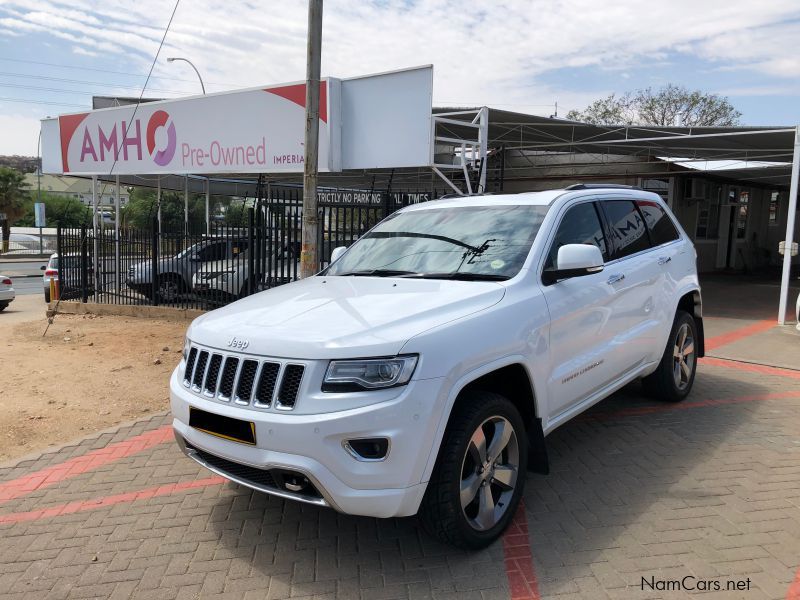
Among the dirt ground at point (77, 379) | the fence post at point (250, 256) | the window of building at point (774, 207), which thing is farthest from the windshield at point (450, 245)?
the window of building at point (774, 207)

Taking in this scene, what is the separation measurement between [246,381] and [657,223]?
3972 millimetres

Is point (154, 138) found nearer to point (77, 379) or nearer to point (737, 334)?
point (77, 379)

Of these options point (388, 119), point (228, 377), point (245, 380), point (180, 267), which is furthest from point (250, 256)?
point (245, 380)

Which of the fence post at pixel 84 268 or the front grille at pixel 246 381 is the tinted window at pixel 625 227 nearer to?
the front grille at pixel 246 381

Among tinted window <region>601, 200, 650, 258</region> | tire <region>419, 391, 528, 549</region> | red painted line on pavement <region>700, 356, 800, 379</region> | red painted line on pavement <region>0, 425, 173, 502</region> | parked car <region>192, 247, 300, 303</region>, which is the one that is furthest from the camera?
parked car <region>192, 247, 300, 303</region>

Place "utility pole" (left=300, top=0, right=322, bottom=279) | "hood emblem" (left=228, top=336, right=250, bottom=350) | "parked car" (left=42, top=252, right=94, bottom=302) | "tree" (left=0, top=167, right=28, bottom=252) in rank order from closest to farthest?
1. "hood emblem" (left=228, top=336, right=250, bottom=350)
2. "utility pole" (left=300, top=0, right=322, bottom=279)
3. "parked car" (left=42, top=252, right=94, bottom=302)
4. "tree" (left=0, top=167, right=28, bottom=252)

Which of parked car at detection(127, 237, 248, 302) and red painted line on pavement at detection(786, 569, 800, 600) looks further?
parked car at detection(127, 237, 248, 302)

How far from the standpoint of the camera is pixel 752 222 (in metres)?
22.8

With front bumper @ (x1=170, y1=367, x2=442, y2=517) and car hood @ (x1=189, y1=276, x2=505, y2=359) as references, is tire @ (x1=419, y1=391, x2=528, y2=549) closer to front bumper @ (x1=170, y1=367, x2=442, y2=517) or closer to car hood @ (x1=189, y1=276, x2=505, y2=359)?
front bumper @ (x1=170, y1=367, x2=442, y2=517)

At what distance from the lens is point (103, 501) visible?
13.0ft

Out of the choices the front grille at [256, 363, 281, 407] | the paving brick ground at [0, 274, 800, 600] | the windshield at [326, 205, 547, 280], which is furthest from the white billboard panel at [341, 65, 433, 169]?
the front grille at [256, 363, 281, 407]

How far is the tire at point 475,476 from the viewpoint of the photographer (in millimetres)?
2902

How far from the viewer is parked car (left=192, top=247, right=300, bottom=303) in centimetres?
1106

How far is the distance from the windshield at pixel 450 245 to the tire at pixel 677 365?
2139 millimetres
